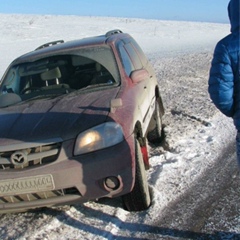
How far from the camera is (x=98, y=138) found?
3.49 meters

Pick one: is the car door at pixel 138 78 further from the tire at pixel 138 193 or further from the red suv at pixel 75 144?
the tire at pixel 138 193

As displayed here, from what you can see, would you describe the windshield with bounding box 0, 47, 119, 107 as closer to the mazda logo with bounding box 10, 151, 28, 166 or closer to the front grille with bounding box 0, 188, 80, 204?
the mazda logo with bounding box 10, 151, 28, 166

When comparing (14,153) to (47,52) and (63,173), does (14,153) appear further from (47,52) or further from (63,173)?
(47,52)

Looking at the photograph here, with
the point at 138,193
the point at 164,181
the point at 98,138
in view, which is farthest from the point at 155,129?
the point at 98,138

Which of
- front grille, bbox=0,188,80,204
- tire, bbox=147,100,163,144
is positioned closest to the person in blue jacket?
front grille, bbox=0,188,80,204

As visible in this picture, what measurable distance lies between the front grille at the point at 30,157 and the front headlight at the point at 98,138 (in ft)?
0.61

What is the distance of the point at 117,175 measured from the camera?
3.45m

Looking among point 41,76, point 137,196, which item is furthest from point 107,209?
point 41,76

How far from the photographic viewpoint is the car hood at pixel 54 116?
352 cm

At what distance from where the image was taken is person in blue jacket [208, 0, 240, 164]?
2.48m

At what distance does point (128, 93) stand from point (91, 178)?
1.22 metres

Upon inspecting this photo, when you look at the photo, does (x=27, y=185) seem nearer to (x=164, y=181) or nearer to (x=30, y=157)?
(x=30, y=157)

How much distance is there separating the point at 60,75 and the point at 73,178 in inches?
74.4

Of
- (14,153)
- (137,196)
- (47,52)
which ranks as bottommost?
(137,196)
